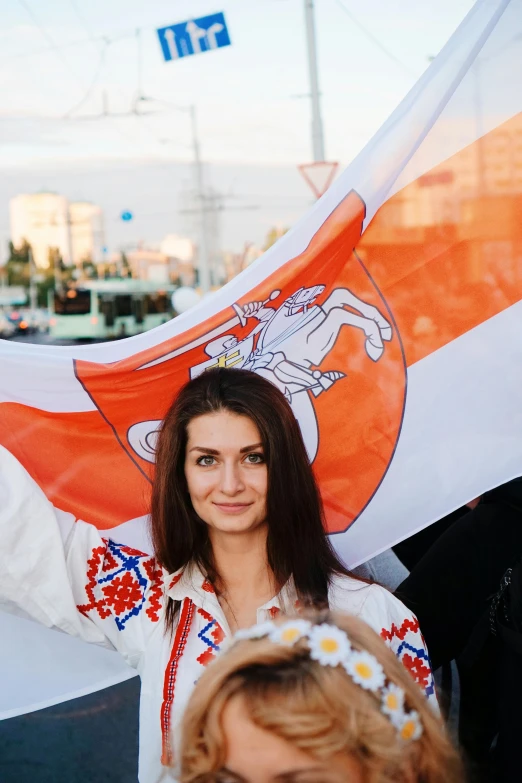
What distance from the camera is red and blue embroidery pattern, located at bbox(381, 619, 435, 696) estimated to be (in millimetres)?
2246

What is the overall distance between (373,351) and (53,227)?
341ft

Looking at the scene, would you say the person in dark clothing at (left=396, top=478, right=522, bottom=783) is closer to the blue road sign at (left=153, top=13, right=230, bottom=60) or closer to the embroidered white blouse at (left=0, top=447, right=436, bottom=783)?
the embroidered white blouse at (left=0, top=447, right=436, bottom=783)

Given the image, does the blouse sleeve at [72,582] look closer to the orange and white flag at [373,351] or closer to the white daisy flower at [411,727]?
the orange and white flag at [373,351]

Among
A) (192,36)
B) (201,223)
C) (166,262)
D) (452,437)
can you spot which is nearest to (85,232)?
(166,262)

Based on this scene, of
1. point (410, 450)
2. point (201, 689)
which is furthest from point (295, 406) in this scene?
point (201, 689)

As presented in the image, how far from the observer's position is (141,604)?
7.84 ft

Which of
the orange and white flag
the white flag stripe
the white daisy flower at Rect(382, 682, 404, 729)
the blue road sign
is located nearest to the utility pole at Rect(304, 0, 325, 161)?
the blue road sign

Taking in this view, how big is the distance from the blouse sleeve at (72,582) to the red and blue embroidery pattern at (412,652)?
614 mm

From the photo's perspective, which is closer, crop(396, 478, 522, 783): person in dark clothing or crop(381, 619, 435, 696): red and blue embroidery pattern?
crop(381, 619, 435, 696): red and blue embroidery pattern

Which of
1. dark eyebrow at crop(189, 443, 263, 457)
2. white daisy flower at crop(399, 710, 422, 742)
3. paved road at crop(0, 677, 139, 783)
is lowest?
paved road at crop(0, 677, 139, 783)

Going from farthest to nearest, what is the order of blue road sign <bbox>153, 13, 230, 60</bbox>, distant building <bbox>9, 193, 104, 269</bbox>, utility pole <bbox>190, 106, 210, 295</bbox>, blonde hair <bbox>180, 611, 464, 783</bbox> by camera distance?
1. distant building <bbox>9, 193, 104, 269</bbox>
2. utility pole <bbox>190, 106, 210, 295</bbox>
3. blue road sign <bbox>153, 13, 230, 60</bbox>
4. blonde hair <bbox>180, 611, 464, 783</bbox>

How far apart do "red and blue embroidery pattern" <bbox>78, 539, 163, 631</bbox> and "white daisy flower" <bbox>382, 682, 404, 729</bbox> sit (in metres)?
1.13

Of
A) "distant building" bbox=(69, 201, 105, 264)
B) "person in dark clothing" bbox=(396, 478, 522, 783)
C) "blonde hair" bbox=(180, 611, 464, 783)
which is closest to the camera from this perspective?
"blonde hair" bbox=(180, 611, 464, 783)

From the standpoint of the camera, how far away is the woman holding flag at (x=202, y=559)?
229 cm
